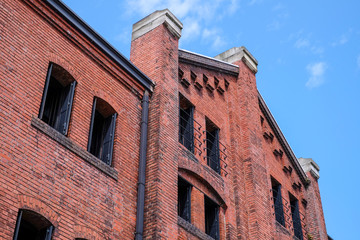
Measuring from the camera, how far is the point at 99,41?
1300cm

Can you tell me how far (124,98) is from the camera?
1336 centimetres

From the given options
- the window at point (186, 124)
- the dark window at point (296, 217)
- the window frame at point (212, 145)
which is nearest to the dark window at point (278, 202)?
the dark window at point (296, 217)

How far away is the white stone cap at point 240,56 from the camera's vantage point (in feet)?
64.1

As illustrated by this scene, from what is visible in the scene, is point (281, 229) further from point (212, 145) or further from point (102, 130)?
point (102, 130)

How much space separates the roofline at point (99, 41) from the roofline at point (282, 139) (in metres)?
7.08

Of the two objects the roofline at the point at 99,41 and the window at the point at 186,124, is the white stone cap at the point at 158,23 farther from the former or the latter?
the roofline at the point at 99,41

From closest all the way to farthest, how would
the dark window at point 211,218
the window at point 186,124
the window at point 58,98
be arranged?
the window at point 58,98 < the dark window at point 211,218 < the window at point 186,124

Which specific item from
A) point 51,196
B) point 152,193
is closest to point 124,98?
point 152,193

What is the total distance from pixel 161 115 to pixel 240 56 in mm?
6943

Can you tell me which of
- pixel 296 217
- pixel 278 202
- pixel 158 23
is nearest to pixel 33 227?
pixel 158 23

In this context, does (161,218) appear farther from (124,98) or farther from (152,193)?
(124,98)

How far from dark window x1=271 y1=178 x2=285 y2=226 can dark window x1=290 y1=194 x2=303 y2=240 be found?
1252 mm

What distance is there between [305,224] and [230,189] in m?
6.02

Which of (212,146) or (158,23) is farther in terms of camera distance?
(212,146)
